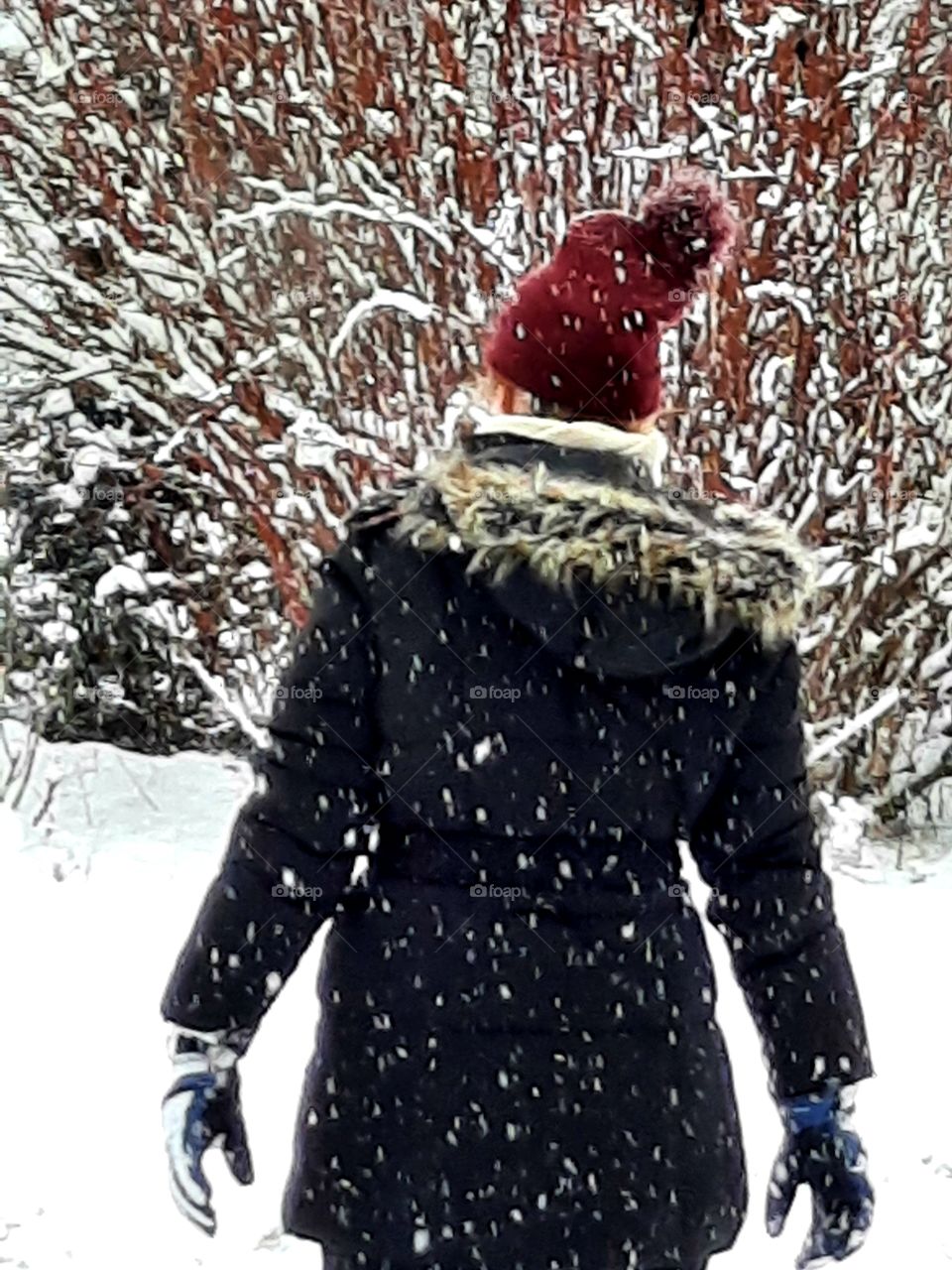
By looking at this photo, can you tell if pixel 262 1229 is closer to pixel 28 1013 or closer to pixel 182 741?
pixel 28 1013

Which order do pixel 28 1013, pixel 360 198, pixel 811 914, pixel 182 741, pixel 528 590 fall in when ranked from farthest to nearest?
pixel 182 741 → pixel 360 198 → pixel 28 1013 → pixel 811 914 → pixel 528 590

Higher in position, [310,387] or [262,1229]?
[310,387]

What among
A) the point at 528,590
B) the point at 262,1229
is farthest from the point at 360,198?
the point at 528,590

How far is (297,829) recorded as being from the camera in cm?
201

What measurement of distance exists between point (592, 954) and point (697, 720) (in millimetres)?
305

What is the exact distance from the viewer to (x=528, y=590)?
1911mm

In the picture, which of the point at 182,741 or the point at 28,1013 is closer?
the point at 28,1013
